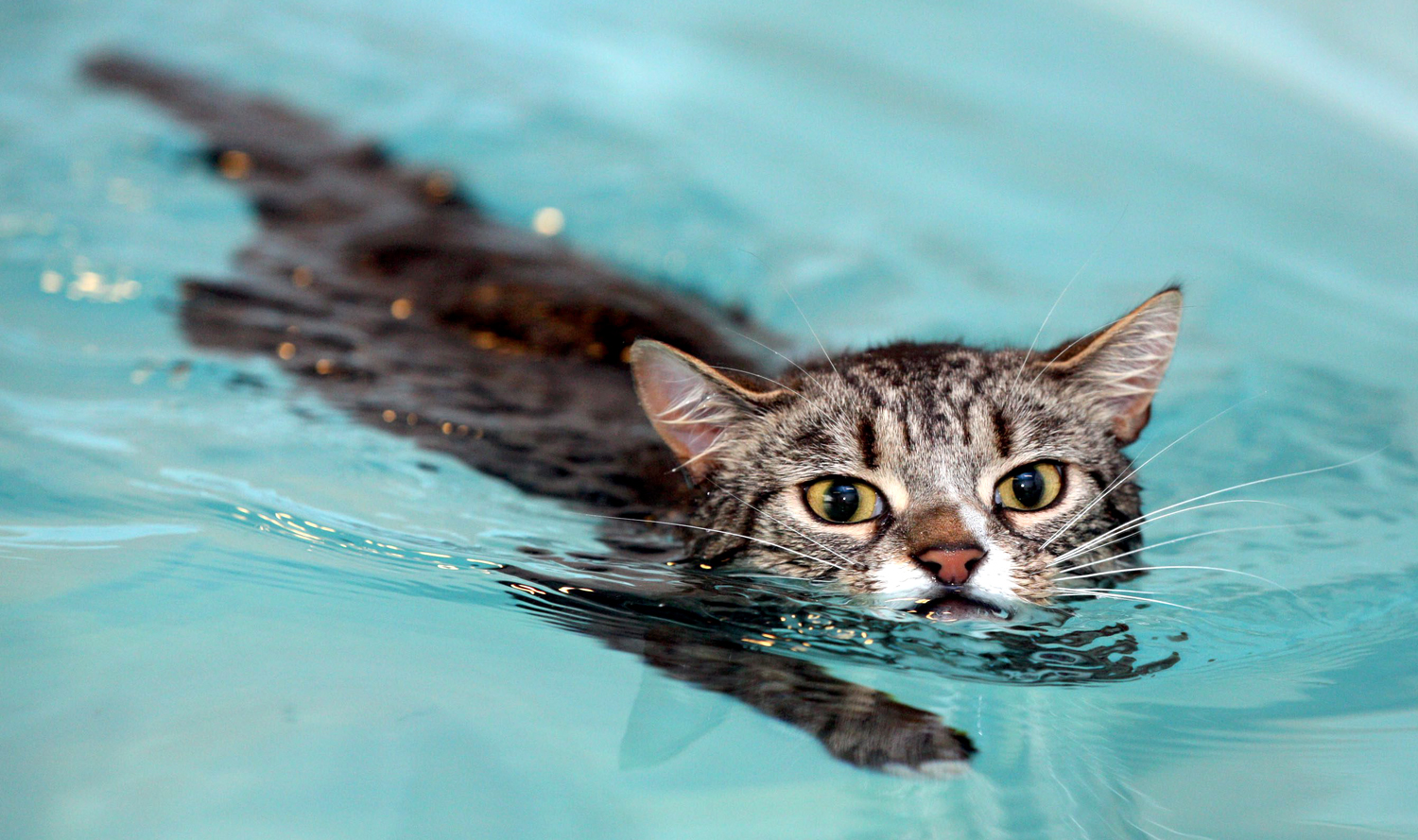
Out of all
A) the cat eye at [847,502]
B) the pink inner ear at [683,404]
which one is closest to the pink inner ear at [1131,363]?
the cat eye at [847,502]

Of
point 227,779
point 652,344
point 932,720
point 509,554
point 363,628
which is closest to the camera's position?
point 227,779

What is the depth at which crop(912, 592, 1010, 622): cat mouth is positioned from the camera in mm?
2355

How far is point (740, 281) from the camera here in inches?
228

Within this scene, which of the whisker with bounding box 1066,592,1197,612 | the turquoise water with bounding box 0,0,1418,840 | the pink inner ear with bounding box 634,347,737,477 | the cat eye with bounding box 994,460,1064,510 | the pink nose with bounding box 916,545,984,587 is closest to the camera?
the turquoise water with bounding box 0,0,1418,840

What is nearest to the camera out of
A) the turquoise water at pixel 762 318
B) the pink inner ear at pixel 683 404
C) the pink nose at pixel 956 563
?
the turquoise water at pixel 762 318

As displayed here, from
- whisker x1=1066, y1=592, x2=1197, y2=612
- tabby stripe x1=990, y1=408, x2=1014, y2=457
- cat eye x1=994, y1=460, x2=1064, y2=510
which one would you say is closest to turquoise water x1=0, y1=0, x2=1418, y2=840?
whisker x1=1066, y1=592, x2=1197, y2=612

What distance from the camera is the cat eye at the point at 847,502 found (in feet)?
8.57

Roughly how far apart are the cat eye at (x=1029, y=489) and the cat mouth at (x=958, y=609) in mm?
313

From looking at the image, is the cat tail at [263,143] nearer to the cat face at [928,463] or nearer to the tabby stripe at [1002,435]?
the cat face at [928,463]

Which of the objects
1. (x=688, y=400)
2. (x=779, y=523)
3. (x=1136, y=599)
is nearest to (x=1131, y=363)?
(x=1136, y=599)

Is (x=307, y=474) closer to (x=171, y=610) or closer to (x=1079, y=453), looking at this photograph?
(x=171, y=610)

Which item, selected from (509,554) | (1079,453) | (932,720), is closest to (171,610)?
(509,554)

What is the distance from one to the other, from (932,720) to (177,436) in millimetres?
2334

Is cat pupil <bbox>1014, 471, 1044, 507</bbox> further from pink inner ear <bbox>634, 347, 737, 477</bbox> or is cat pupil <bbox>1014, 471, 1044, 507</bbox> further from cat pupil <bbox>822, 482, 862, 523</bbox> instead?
pink inner ear <bbox>634, 347, 737, 477</bbox>
